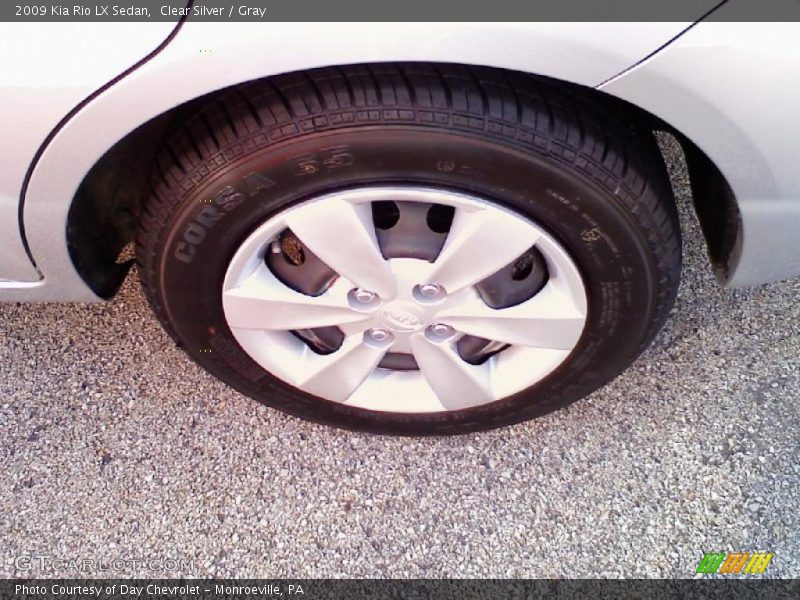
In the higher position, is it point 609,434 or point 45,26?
point 45,26

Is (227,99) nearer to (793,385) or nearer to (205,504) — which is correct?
(205,504)

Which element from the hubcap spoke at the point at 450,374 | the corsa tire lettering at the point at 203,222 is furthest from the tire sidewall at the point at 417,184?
the hubcap spoke at the point at 450,374

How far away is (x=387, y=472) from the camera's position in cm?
183

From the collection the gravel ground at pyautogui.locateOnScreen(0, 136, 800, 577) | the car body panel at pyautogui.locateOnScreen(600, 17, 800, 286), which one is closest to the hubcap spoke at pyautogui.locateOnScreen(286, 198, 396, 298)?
the car body panel at pyautogui.locateOnScreen(600, 17, 800, 286)

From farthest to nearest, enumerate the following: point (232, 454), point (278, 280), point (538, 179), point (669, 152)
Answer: point (669, 152), point (232, 454), point (278, 280), point (538, 179)

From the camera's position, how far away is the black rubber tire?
125 centimetres

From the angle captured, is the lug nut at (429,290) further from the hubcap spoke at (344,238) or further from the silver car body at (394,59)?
the silver car body at (394,59)

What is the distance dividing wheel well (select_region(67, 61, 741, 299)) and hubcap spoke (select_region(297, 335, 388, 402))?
46cm

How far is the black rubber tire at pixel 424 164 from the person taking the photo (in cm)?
125

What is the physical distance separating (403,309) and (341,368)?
22 centimetres

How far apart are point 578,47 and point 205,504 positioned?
1258mm

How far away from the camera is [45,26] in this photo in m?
1.16
